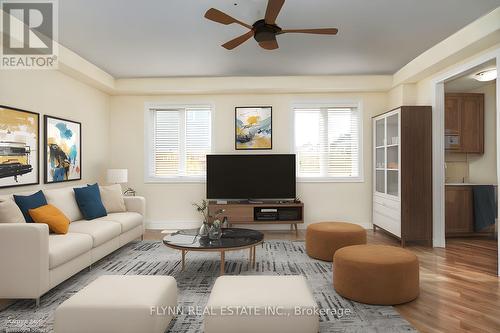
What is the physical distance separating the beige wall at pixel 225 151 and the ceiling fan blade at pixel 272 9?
3.05m

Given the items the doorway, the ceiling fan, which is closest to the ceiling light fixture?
the doorway

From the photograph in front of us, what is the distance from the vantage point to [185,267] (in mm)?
3668

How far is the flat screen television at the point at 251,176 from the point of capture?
18.3 ft

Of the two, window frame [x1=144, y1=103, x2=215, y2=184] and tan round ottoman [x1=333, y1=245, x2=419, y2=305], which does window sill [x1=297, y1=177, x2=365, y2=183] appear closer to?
window frame [x1=144, y1=103, x2=215, y2=184]

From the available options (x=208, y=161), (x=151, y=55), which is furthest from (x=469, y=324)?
(x=151, y=55)

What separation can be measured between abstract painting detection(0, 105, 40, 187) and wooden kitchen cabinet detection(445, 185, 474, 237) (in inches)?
236

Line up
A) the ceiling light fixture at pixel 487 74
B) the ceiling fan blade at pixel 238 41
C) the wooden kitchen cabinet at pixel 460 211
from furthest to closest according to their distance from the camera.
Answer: the wooden kitchen cabinet at pixel 460 211
the ceiling light fixture at pixel 487 74
the ceiling fan blade at pixel 238 41

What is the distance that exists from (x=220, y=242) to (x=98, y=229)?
4.82 feet

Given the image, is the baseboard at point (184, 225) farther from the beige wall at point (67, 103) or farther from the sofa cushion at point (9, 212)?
the sofa cushion at point (9, 212)

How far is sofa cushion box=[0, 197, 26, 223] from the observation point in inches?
112

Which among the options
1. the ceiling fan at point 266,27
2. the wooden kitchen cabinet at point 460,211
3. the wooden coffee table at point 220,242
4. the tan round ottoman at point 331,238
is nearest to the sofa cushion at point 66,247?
the wooden coffee table at point 220,242

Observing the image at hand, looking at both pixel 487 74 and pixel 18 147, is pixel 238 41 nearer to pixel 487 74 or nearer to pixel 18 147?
pixel 18 147

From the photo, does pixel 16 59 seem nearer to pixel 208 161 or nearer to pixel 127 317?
pixel 208 161

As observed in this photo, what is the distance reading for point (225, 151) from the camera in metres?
5.87
